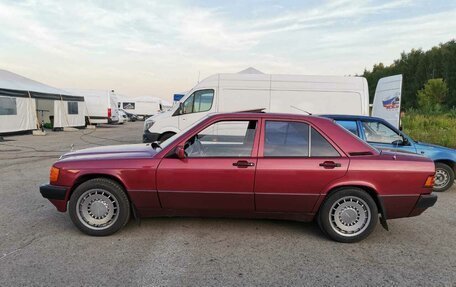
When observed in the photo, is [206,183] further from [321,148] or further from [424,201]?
[424,201]

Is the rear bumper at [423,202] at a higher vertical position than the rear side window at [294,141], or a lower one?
lower

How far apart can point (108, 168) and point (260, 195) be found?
1.81 meters

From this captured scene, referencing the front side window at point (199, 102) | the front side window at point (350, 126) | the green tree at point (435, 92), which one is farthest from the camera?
the green tree at point (435, 92)

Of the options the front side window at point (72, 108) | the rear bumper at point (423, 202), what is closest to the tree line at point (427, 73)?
the front side window at point (72, 108)

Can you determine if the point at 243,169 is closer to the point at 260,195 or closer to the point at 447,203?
the point at 260,195

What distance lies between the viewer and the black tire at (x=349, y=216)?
4242 millimetres

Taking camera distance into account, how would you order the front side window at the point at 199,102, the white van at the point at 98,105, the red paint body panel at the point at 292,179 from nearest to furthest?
the red paint body panel at the point at 292,179 → the front side window at the point at 199,102 → the white van at the point at 98,105

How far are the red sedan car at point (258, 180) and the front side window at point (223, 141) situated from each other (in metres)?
0.01

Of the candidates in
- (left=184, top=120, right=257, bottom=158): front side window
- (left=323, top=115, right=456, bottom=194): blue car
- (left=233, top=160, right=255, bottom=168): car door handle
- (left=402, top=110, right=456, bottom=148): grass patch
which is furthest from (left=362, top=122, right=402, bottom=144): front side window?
(left=402, top=110, right=456, bottom=148): grass patch

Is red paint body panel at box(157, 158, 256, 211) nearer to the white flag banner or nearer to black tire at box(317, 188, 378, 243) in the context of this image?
black tire at box(317, 188, 378, 243)

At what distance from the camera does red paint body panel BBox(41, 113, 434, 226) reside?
416 centimetres

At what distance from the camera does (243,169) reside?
4.17m

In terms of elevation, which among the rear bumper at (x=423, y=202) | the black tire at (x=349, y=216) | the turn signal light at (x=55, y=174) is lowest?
the black tire at (x=349, y=216)

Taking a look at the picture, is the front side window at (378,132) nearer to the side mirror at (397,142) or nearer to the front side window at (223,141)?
the side mirror at (397,142)
